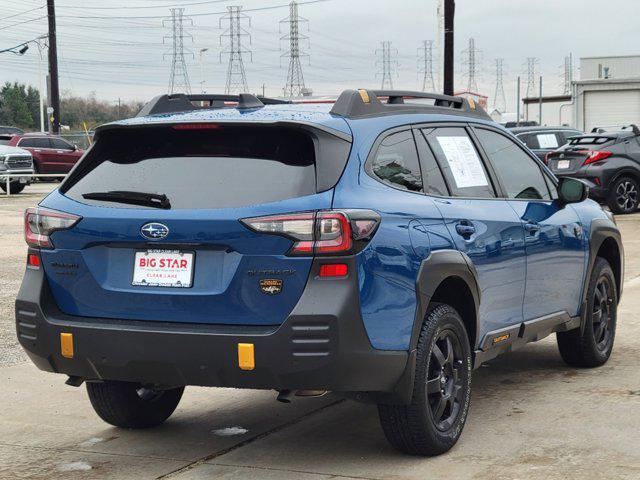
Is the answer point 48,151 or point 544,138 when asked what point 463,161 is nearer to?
point 544,138

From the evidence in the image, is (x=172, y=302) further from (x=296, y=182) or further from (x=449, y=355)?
(x=449, y=355)

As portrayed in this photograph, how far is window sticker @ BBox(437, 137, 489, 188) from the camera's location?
597cm

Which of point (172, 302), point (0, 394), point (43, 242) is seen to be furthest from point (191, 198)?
point (0, 394)

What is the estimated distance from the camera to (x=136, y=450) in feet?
18.6

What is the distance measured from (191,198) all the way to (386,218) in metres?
0.86

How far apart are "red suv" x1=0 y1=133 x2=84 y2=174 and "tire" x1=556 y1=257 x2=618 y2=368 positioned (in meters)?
30.8

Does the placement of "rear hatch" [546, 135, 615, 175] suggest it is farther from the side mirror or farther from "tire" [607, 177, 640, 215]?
the side mirror

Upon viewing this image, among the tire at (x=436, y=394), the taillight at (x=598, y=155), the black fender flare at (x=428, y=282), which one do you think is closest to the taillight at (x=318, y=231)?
the black fender flare at (x=428, y=282)

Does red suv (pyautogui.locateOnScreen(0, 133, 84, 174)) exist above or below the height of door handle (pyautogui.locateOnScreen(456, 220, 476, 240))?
below

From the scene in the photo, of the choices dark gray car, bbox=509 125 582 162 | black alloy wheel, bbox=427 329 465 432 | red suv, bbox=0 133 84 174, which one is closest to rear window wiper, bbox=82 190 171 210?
black alloy wheel, bbox=427 329 465 432

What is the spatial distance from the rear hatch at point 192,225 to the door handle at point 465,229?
87 centimetres

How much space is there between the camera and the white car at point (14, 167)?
3119 centimetres

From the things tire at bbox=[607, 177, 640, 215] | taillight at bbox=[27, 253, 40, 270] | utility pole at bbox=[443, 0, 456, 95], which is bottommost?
tire at bbox=[607, 177, 640, 215]

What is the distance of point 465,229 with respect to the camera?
5684mm
